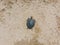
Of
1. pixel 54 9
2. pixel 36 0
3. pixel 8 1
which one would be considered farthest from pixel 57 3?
pixel 8 1

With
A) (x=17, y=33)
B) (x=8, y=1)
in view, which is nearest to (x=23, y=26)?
(x=17, y=33)

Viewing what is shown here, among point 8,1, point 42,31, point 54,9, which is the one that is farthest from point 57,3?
point 8,1

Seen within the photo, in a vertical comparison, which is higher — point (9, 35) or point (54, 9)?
point (54, 9)

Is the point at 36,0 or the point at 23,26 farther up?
the point at 36,0

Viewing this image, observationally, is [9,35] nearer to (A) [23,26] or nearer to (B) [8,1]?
(A) [23,26]

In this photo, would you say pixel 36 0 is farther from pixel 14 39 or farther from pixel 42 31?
pixel 14 39

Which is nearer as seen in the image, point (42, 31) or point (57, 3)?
point (42, 31)

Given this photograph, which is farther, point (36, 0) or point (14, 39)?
point (36, 0)

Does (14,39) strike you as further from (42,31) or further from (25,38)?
(42,31)
